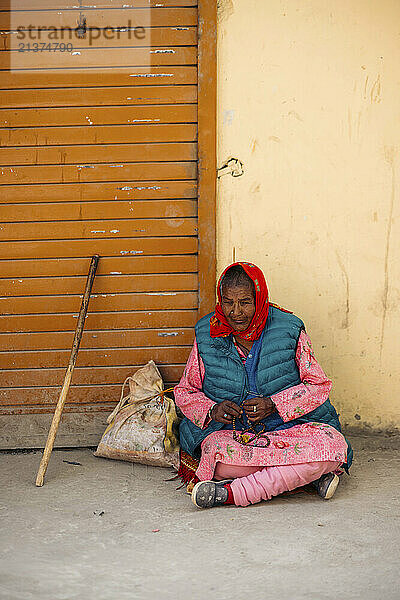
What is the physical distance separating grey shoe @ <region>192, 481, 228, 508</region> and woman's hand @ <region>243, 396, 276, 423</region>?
1.15ft

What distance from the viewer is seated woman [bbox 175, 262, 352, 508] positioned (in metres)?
3.22

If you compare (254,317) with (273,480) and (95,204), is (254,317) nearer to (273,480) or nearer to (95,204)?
(273,480)

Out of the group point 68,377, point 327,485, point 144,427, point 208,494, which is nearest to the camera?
point 208,494

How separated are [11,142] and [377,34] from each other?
2051mm

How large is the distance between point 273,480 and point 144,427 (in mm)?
829

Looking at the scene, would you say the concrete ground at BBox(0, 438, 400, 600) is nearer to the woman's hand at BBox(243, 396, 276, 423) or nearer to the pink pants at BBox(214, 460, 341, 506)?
the pink pants at BBox(214, 460, 341, 506)

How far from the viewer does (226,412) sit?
3348 millimetres

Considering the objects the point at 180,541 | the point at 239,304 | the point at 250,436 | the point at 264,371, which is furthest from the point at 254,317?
the point at 180,541

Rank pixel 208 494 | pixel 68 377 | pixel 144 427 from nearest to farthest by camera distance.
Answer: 1. pixel 208 494
2. pixel 68 377
3. pixel 144 427

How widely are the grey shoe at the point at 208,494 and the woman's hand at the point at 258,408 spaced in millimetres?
352

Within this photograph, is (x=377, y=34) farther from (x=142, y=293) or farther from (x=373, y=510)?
(x=373, y=510)

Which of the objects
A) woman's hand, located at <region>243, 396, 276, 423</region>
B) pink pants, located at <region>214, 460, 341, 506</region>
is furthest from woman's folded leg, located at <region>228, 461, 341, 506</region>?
woman's hand, located at <region>243, 396, 276, 423</region>

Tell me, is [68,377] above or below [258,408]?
above

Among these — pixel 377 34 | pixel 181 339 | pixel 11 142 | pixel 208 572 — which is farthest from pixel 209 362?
pixel 377 34
